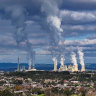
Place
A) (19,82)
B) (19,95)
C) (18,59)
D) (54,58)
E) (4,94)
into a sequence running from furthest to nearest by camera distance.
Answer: (18,59) → (54,58) → (19,82) → (19,95) → (4,94)

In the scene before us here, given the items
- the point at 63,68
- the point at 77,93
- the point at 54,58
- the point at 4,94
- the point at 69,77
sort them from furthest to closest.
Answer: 1. the point at 63,68
2. the point at 54,58
3. the point at 69,77
4. the point at 77,93
5. the point at 4,94

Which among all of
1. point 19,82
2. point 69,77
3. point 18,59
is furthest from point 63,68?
point 19,82

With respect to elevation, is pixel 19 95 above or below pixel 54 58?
below

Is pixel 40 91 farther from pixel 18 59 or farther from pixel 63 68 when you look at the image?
pixel 18 59

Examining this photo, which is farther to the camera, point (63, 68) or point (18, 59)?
point (18, 59)

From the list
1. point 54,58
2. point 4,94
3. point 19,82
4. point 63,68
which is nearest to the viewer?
point 4,94

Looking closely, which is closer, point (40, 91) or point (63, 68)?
point (40, 91)

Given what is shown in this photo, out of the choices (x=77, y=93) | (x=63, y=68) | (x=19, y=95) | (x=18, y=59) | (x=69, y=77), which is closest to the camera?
(x=19, y=95)

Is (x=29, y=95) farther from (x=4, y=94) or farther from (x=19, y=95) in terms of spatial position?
(x=4, y=94)

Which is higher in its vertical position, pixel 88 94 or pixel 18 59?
pixel 18 59

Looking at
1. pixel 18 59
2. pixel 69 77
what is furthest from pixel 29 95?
pixel 18 59
